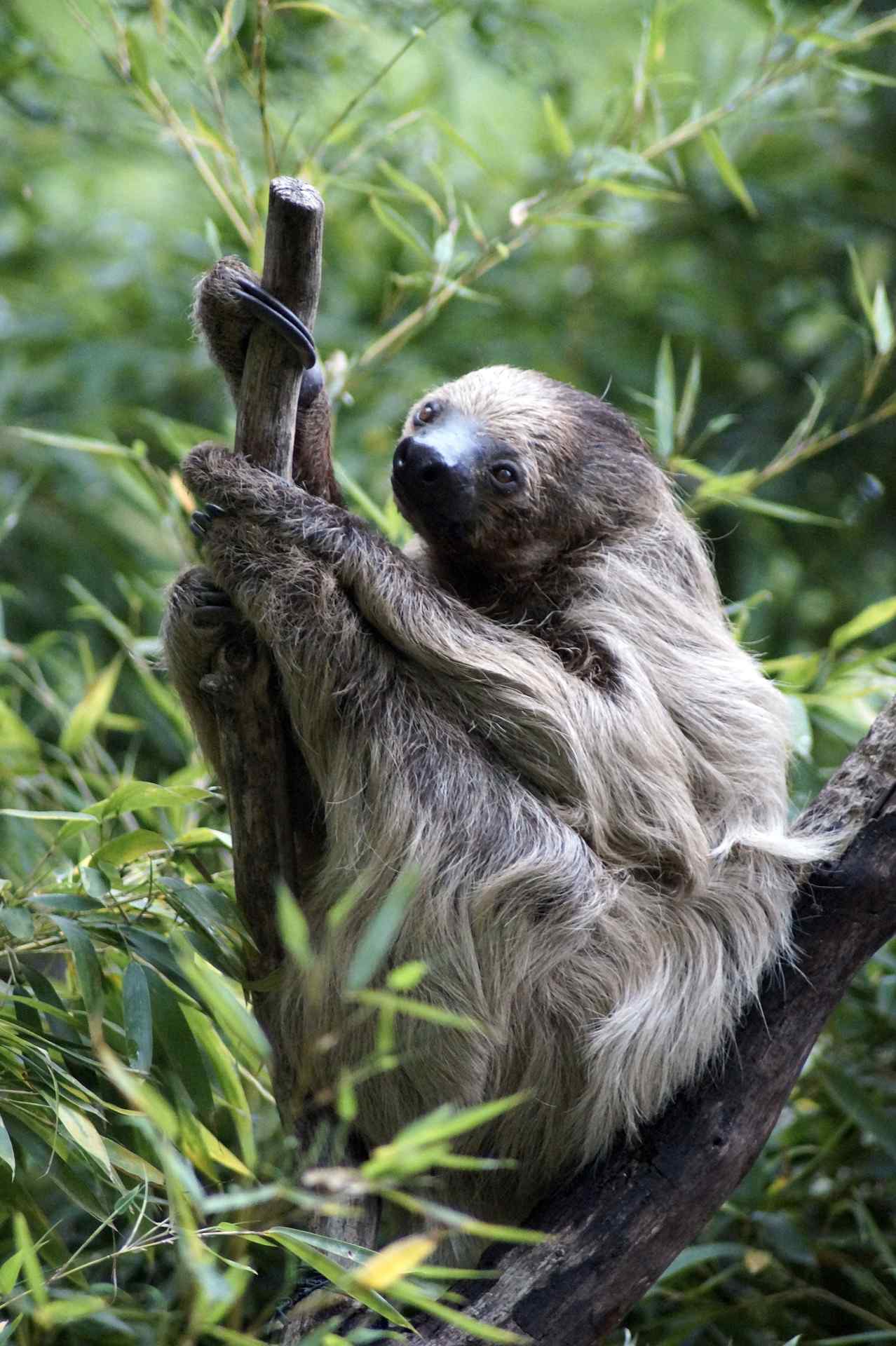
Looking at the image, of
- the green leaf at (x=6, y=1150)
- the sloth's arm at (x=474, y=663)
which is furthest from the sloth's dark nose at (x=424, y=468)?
the green leaf at (x=6, y=1150)

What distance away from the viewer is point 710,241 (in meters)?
7.53

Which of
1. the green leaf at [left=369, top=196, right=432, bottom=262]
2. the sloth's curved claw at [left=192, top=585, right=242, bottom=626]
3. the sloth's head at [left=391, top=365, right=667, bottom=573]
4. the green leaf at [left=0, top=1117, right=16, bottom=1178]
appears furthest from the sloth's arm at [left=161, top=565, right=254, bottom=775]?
the green leaf at [left=369, top=196, right=432, bottom=262]

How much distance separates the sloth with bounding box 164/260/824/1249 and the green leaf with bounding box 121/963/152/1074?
34 centimetres

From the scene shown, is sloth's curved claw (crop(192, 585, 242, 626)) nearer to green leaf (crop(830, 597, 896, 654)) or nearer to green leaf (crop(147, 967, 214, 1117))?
green leaf (crop(147, 967, 214, 1117))

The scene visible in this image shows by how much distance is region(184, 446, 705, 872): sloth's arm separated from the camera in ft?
9.88

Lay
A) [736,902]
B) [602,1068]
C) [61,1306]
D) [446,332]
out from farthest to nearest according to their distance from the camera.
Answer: [446,332] → [736,902] → [602,1068] → [61,1306]

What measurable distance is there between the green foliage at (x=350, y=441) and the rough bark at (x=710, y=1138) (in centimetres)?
27

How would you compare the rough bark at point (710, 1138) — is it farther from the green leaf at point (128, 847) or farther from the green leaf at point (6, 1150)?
the green leaf at point (128, 847)

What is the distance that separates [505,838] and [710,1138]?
2.55ft

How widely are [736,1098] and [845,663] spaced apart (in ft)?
5.99

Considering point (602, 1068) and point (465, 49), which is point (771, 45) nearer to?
point (465, 49)

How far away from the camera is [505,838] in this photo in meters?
3.03

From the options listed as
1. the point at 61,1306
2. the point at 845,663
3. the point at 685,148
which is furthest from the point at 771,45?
the point at 61,1306

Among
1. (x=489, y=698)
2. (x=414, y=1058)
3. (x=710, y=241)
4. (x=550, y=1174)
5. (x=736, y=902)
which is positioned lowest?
(x=550, y=1174)
